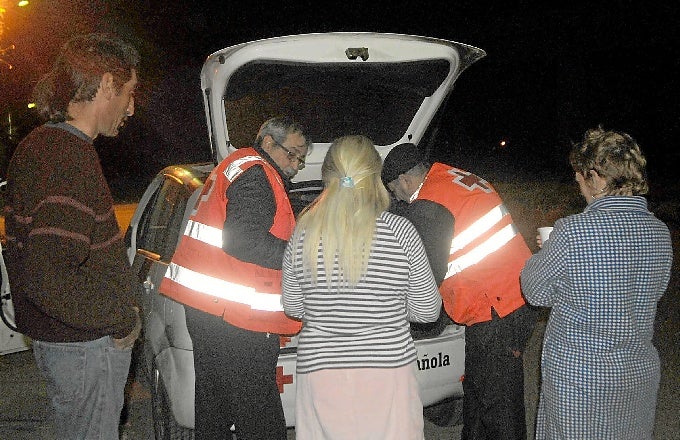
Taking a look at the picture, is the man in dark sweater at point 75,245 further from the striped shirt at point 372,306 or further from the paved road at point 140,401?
the paved road at point 140,401

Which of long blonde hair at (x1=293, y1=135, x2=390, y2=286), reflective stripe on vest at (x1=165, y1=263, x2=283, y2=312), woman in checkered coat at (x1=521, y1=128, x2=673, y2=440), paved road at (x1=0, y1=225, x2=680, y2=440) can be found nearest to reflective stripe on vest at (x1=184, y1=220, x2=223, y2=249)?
reflective stripe on vest at (x1=165, y1=263, x2=283, y2=312)

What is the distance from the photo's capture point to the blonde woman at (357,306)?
114 inches

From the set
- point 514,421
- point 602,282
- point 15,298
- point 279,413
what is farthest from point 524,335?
point 15,298

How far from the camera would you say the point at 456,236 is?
3711 millimetres

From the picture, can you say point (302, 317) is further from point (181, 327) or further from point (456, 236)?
point (181, 327)

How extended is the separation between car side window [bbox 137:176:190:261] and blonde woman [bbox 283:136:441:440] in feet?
6.05

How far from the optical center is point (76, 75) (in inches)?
106

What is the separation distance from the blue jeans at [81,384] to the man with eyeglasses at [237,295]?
0.87m

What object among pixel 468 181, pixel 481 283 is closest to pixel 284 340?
pixel 481 283

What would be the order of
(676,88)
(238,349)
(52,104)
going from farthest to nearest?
1. (676,88)
2. (238,349)
3. (52,104)

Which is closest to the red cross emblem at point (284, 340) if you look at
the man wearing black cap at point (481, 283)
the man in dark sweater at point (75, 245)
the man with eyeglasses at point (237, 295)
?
the man with eyeglasses at point (237, 295)

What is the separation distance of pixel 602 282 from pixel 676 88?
38.5m

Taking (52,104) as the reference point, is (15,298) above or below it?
below

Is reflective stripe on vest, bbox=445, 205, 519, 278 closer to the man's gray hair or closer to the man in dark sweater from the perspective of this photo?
the man's gray hair
